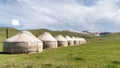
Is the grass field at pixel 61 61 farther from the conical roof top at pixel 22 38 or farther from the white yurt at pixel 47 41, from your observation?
the white yurt at pixel 47 41

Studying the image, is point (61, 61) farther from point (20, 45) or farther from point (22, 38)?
point (22, 38)

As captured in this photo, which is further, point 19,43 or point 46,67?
point 19,43

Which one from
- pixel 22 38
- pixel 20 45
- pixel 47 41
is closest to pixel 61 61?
pixel 20 45

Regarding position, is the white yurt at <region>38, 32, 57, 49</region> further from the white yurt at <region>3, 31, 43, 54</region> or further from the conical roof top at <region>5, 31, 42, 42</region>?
the white yurt at <region>3, 31, 43, 54</region>

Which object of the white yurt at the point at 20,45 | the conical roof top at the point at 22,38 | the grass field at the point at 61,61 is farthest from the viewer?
the conical roof top at the point at 22,38

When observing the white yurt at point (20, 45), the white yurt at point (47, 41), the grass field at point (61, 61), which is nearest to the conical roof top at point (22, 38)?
the white yurt at point (20, 45)

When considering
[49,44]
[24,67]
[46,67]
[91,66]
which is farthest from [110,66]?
[49,44]

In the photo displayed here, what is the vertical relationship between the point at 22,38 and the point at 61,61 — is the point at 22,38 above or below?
above

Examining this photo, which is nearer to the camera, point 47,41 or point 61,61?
point 61,61

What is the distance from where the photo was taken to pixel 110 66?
27.7 meters

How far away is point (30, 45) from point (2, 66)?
2266cm

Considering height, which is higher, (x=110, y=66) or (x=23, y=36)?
(x=23, y=36)

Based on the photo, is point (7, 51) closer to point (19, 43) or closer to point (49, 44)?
point (19, 43)

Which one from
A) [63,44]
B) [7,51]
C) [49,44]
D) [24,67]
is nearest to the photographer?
[24,67]
